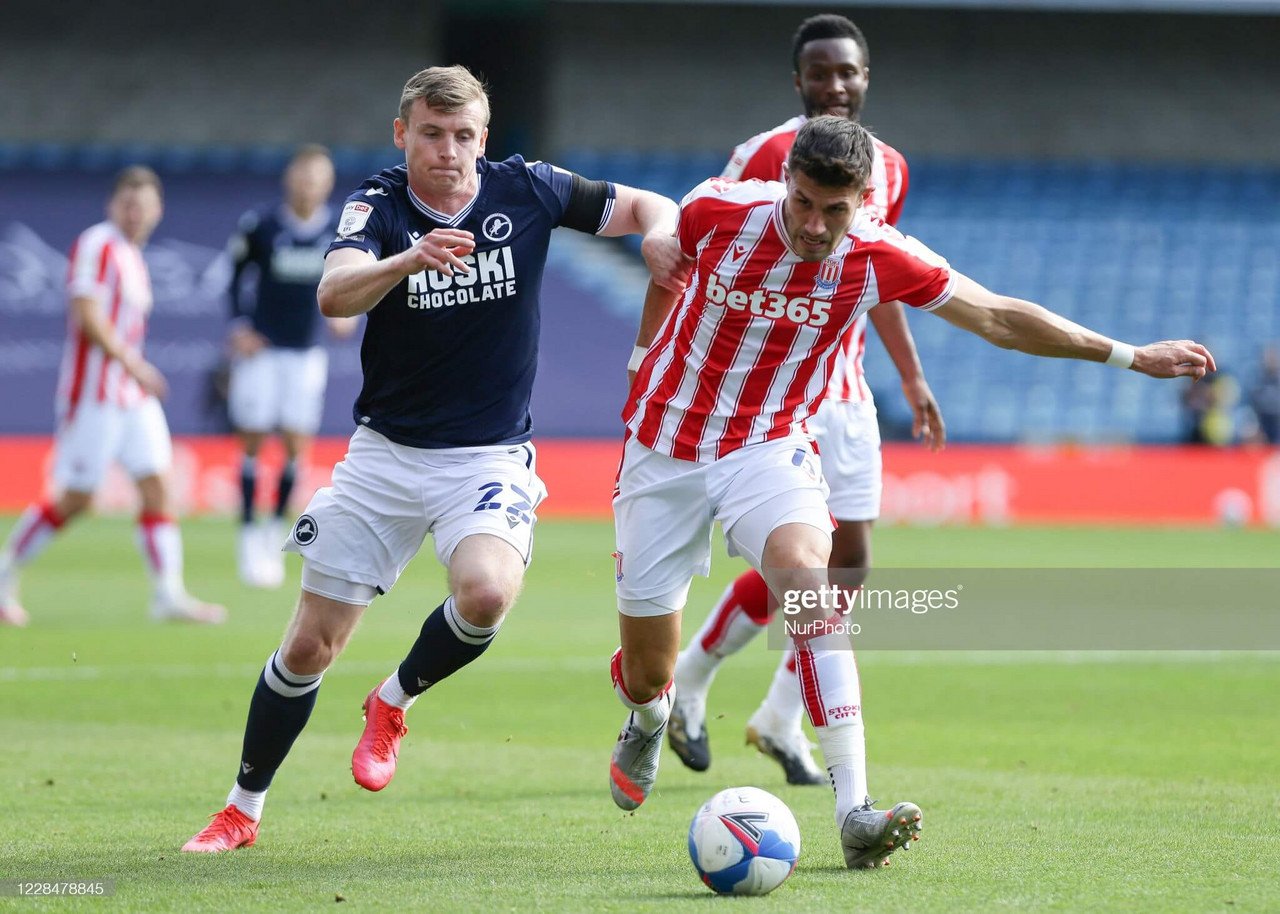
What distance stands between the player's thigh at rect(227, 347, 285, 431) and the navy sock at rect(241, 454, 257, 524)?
259mm

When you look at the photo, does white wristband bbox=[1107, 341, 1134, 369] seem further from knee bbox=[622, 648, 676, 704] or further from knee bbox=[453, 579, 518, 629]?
knee bbox=[453, 579, 518, 629]

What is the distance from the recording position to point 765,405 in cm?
515

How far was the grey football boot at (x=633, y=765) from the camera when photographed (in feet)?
18.0

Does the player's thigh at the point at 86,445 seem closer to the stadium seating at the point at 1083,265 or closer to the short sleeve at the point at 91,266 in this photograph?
the short sleeve at the point at 91,266

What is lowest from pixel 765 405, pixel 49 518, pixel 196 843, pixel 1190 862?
pixel 49 518

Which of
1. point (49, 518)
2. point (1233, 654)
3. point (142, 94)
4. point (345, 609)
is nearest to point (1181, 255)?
point (142, 94)

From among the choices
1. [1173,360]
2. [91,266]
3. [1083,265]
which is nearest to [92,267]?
[91,266]

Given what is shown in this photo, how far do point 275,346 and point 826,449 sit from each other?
749 cm

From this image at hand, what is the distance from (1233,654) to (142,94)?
70.0 ft

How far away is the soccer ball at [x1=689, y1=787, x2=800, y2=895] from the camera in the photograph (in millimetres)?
4281

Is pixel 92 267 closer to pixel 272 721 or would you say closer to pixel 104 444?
pixel 104 444

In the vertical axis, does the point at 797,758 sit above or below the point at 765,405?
below

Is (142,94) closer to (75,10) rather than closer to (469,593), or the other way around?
(75,10)

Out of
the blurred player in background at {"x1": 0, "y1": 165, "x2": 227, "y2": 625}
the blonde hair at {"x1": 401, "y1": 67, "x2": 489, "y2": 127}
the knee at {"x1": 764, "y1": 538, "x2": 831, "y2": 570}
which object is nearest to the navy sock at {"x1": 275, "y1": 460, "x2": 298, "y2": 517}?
the blurred player in background at {"x1": 0, "y1": 165, "x2": 227, "y2": 625}
